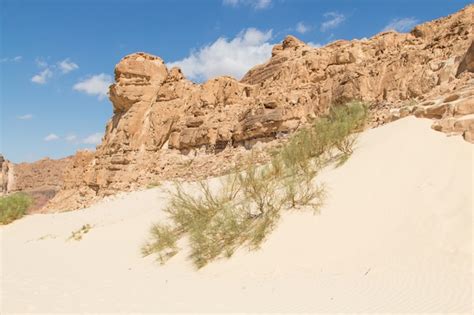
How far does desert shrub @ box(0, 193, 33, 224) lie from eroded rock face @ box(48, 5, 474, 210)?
8.22 ft

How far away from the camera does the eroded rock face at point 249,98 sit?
1489 centimetres

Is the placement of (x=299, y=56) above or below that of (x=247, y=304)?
above

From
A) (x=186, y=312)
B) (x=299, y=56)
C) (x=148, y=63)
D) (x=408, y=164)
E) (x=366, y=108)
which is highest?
(x=148, y=63)

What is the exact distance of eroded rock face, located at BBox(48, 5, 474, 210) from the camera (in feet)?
48.9

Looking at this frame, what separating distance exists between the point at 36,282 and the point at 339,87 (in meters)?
14.3

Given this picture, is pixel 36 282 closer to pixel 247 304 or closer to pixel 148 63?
pixel 247 304

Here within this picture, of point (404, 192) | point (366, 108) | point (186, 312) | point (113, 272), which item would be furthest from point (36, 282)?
point (366, 108)

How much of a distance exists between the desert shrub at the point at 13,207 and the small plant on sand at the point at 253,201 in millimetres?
15036

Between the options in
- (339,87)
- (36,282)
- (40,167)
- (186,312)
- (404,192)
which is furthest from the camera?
(40,167)

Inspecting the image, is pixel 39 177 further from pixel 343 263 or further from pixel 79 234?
pixel 343 263

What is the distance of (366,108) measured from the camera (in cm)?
1372

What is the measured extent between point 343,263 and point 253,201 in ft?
10.5

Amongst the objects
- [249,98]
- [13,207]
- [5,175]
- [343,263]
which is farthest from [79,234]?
[5,175]

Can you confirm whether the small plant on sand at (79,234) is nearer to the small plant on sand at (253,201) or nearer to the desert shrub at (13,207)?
the small plant on sand at (253,201)
